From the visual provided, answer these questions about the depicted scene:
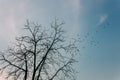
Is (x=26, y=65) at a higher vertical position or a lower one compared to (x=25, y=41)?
lower

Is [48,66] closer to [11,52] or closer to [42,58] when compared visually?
[42,58]

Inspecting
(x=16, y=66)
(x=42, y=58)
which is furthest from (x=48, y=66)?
(x=16, y=66)

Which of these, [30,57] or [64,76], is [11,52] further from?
[64,76]

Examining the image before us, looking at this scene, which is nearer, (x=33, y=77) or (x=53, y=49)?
(x=33, y=77)

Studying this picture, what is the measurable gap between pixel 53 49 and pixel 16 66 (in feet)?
16.3

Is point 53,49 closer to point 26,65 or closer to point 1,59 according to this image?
point 26,65

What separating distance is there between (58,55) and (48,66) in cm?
177

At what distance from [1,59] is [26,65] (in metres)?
3.06

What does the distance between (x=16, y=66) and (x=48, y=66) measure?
12.3 ft

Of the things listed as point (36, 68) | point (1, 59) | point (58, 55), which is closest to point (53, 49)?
point (58, 55)

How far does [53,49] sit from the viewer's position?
119 ft

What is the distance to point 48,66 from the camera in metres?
35.2

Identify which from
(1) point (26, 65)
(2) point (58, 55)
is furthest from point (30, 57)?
(2) point (58, 55)

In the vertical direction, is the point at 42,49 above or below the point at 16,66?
above
